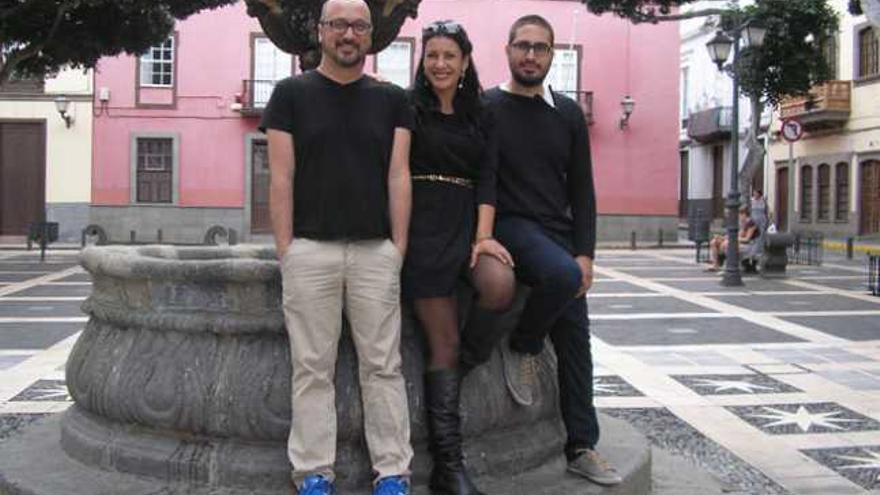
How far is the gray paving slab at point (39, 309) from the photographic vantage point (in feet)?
35.7

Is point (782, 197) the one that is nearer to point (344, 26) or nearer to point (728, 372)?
point (728, 372)

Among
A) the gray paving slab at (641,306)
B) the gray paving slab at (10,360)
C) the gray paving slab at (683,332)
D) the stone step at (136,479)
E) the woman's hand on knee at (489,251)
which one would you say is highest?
the woman's hand on knee at (489,251)

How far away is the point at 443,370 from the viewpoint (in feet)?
11.1

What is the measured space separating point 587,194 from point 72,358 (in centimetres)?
237

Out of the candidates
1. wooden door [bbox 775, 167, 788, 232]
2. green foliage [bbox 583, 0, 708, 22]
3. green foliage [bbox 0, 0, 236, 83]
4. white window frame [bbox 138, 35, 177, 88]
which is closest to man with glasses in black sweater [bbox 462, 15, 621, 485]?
green foliage [bbox 0, 0, 236, 83]

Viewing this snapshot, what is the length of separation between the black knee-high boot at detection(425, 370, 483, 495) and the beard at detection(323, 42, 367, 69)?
114cm

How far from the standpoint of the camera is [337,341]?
3.31 m

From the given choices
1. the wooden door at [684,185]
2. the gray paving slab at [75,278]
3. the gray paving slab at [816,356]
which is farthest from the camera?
the wooden door at [684,185]

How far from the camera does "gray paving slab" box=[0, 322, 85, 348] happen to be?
8617 mm

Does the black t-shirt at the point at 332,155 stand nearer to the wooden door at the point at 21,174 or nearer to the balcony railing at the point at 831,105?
the wooden door at the point at 21,174

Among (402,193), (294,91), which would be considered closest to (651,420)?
(402,193)

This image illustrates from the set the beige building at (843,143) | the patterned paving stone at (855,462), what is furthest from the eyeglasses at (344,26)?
the beige building at (843,143)

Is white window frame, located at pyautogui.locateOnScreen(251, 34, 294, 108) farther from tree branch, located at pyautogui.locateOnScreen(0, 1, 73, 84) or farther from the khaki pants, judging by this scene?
the khaki pants

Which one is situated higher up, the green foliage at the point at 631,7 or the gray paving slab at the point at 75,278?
the green foliage at the point at 631,7
